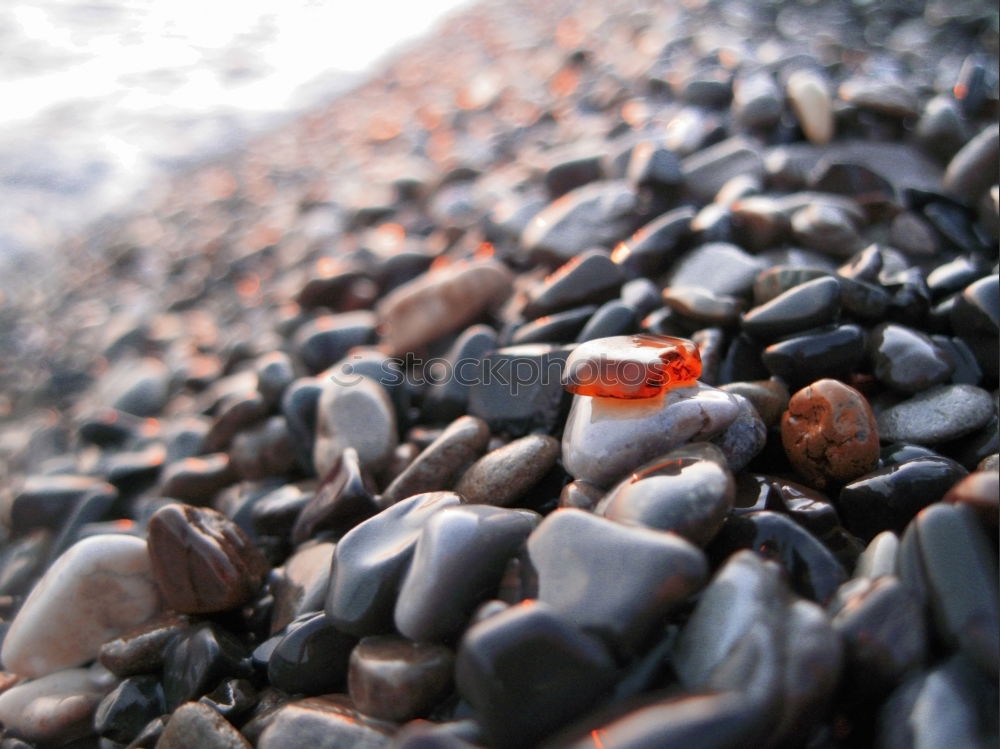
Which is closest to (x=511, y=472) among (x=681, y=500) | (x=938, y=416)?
(x=681, y=500)

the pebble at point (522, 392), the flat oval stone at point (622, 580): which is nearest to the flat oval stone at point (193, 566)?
the pebble at point (522, 392)

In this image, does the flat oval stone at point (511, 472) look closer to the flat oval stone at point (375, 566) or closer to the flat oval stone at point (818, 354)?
the flat oval stone at point (375, 566)

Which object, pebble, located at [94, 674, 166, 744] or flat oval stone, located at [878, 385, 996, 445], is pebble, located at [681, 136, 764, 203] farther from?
pebble, located at [94, 674, 166, 744]

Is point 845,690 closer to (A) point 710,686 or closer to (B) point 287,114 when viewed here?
(A) point 710,686

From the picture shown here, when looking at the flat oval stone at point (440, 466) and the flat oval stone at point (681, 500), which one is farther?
the flat oval stone at point (440, 466)

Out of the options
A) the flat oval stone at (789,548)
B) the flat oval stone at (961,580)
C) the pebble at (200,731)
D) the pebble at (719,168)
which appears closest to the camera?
the flat oval stone at (961,580)

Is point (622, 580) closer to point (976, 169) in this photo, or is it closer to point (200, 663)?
point (200, 663)
